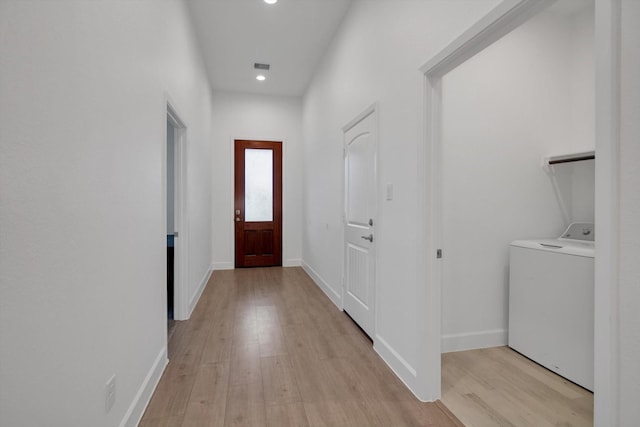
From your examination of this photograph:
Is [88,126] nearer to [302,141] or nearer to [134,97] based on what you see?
[134,97]

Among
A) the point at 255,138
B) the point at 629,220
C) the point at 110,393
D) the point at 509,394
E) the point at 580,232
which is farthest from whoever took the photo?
the point at 255,138

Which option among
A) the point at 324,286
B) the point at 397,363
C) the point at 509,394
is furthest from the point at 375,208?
the point at 324,286

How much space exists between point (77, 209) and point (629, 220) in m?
1.78

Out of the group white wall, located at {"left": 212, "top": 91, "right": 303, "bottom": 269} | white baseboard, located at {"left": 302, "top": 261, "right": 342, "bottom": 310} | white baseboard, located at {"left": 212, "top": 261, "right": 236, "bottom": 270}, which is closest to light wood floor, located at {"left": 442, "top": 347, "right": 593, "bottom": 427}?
white baseboard, located at {"left": 302, "top": 261, "right": 342, "bottom": 310}

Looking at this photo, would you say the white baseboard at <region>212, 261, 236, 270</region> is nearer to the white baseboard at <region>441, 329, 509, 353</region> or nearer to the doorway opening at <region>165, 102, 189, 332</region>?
the doorway opening at <region>165, 102, 189, 332</region>

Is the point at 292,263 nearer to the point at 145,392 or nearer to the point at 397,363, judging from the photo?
the point at 397,363

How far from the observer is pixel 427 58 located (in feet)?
6.19

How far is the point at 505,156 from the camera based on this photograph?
8.81 ft

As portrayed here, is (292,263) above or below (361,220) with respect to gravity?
below

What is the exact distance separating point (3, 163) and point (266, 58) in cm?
426

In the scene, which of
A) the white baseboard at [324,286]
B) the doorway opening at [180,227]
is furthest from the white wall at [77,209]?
the white baseboard at [324,286]

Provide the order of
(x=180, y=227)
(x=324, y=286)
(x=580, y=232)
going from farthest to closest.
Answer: (x=324, y=286), (x=180, y=227), (x=580, y=232)

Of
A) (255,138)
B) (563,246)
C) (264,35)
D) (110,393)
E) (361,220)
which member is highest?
(264,35)

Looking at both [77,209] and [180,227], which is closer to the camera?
[77,209]
